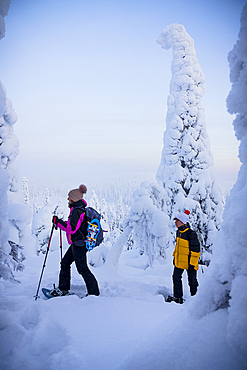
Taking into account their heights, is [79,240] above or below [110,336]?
above

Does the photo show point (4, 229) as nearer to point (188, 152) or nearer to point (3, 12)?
point (3, 12)

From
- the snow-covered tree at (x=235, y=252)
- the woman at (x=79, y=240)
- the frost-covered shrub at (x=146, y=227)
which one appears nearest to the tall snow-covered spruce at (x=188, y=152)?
the frost-covered shrub at (x=146, y=227)

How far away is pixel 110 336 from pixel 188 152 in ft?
33.2

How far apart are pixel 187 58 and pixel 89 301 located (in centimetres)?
1320

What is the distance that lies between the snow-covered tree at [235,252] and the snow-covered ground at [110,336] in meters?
0.11

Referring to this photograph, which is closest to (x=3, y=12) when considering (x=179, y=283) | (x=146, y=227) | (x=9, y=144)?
(x=179, y=283)

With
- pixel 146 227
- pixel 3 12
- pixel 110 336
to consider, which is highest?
pixel 3 12

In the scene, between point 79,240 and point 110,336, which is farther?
point 79,240

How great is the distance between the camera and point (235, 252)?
1.18m

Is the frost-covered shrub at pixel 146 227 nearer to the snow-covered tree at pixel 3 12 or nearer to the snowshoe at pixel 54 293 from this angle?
the snowshoe at pixel 54 293

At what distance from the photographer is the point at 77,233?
364 centimetres

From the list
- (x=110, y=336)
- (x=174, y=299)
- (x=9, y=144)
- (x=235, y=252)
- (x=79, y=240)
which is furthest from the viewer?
(x=9, y=144)

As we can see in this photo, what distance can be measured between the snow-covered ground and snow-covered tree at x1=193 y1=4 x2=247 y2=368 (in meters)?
0.11

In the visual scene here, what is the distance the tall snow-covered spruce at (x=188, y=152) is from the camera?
1022 centimetres
